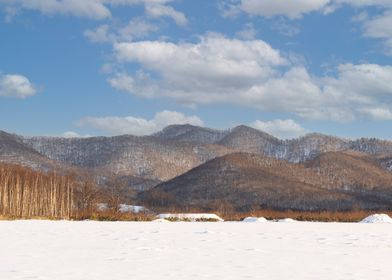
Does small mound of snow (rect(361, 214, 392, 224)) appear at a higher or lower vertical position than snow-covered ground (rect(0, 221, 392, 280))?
higher

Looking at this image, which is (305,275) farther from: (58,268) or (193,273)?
(58,268)

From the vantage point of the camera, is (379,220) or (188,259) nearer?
(188,259)

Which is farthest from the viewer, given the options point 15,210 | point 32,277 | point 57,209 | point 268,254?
point 57,209

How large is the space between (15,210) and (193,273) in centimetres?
6235

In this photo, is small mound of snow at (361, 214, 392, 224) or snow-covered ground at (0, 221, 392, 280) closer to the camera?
snow-covered ground at (0, 221, 392, 280)

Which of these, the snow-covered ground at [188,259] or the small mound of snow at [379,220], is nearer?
the snow-covered ground at [188,259]

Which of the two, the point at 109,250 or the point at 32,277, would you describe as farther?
the point at 109,250

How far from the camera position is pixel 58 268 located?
14141 millimetres

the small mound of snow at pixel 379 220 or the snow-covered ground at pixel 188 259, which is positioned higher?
the small mound of snow at pixel 379 220

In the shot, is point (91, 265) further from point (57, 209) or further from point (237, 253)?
point (57, 209)

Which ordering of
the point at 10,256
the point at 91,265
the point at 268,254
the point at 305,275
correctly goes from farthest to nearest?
1. the point at 268,254
2. the point at 10,256
3. the point at 91,265
4. the point at 305,275

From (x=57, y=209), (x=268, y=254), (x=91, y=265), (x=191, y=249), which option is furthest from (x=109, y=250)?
(x=57, y=209)

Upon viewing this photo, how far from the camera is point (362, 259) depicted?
56.6 ft

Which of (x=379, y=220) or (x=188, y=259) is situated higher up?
(x=379, y=220)
